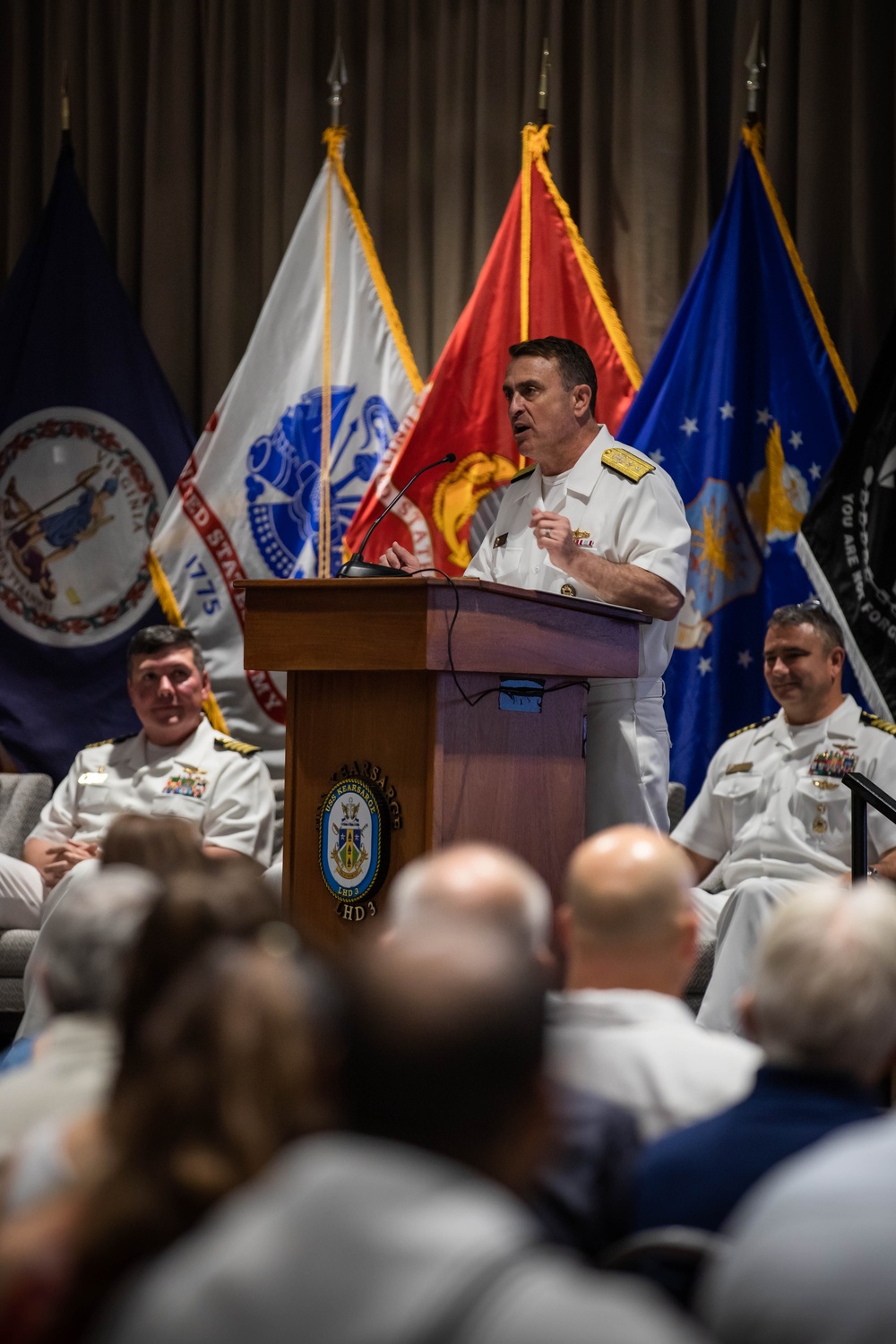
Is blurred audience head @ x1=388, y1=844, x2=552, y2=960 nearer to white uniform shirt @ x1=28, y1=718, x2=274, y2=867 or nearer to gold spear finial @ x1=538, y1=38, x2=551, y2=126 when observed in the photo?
white uniform shirt @ x1=28, y1=718, x2=274, y2=867

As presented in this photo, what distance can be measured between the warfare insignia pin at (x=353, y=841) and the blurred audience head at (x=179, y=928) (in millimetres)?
1483

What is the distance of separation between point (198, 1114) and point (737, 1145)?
572 millimetres

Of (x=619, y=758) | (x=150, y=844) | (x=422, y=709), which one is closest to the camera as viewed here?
(x=150, y=844)

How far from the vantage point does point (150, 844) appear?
201cm

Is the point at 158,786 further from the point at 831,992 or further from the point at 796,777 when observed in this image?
the point at 831,992

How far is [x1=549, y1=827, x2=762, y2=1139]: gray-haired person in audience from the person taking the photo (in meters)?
1.60

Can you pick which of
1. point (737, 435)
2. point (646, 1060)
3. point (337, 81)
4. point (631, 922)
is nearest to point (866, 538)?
point (737, 435)

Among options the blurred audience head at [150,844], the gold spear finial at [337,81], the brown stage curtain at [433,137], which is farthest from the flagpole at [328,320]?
the blurred audience head at [150,844]

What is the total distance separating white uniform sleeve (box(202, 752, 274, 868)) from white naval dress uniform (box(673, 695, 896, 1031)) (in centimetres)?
127

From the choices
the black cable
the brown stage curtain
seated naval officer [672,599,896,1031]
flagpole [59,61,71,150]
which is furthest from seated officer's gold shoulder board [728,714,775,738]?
flagpole [59,61,71,150]

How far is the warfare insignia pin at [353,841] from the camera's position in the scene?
2.95 m

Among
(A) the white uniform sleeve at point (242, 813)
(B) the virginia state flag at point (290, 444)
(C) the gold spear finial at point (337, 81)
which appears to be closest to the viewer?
(A) the white uniform sleeve at point (242, 813)

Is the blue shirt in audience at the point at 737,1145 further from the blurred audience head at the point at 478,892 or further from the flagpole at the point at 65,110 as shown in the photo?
the flagpole at the point at 65,110

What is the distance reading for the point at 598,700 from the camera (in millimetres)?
3564
